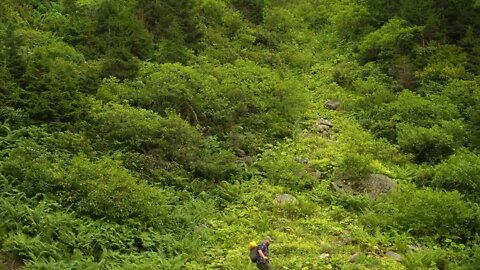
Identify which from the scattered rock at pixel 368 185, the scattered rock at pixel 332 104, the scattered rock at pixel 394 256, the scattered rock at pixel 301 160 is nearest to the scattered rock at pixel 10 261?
the scattered rock at pixel 394 256

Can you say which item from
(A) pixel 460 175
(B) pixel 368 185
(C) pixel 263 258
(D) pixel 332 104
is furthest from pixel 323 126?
(C) pixel 263 258

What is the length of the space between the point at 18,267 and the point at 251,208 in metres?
6.56

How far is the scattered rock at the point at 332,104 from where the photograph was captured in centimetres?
2283

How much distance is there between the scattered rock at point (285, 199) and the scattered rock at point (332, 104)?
8493 mm

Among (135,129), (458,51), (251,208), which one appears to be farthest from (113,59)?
(458,51)

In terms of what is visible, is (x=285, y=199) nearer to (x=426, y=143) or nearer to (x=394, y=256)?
(x=394, y=256)

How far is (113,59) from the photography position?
1891cm

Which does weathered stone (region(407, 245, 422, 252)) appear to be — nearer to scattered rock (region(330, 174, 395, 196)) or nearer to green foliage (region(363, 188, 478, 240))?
green foliage (region(363, 188, 478, 240))

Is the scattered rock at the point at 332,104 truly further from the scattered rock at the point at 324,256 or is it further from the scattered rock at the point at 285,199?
the scattered rock at the point at 324,256

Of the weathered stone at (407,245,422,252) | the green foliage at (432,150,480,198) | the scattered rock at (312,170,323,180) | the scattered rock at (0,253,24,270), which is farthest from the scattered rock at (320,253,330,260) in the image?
the scattered rock at (0,253,24,270)

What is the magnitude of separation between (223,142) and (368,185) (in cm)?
513

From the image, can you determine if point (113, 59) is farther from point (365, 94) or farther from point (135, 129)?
point (365, 94)

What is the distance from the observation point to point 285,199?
15.1 metres

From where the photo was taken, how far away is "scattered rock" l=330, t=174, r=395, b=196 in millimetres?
15552
